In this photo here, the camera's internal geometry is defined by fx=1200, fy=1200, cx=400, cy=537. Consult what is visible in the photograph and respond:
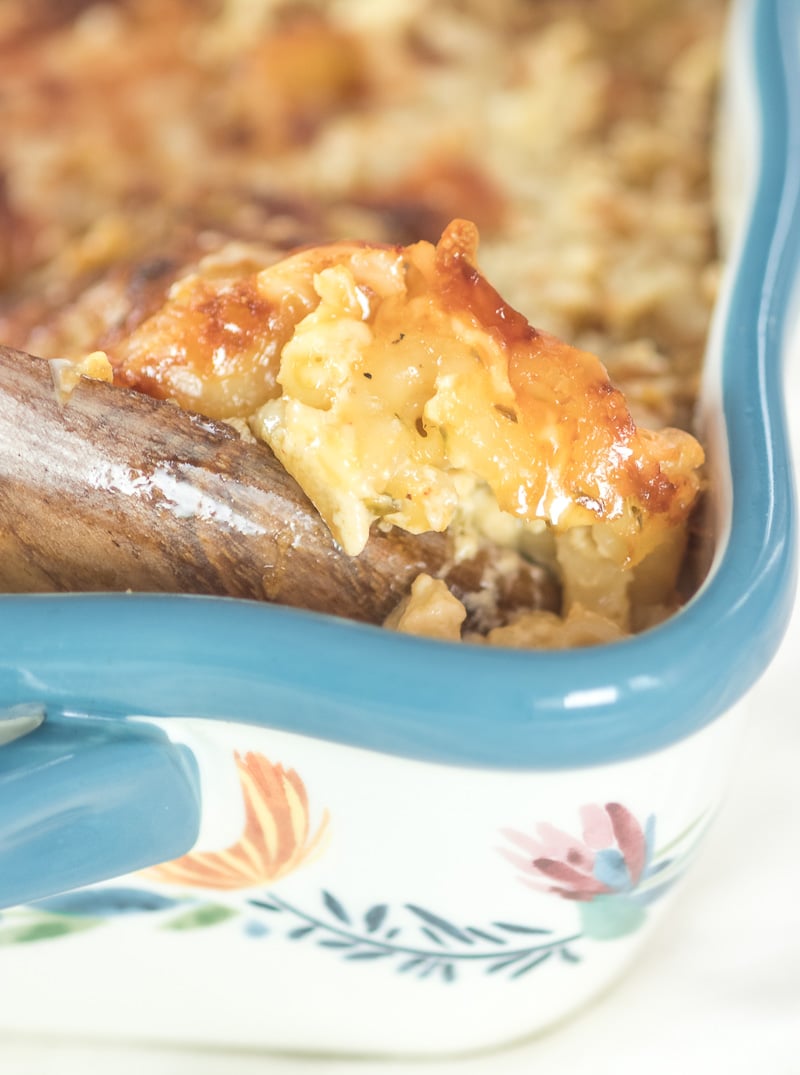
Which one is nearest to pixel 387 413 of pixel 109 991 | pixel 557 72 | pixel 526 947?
pixel 526 947

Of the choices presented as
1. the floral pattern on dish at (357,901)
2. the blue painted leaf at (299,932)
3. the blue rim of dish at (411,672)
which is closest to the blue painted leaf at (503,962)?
the floral pattern on dish at (357,901)

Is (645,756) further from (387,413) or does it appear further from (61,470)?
(61,470)

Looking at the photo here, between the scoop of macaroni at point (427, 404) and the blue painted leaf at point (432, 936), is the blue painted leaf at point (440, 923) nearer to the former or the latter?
the blue painted leaf at point (432, 936)

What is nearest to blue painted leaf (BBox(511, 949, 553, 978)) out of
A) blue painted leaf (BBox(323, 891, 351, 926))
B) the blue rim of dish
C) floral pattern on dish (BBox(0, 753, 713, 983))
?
floral pattern on dish (BBox(0, 753, 713, 983))

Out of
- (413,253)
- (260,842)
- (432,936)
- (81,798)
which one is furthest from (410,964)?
(413,253)

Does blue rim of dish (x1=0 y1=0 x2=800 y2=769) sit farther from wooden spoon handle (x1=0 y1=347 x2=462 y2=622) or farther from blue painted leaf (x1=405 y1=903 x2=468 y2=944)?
blue painted leaf (x1=405 y1=903 x2=468 y2=944)

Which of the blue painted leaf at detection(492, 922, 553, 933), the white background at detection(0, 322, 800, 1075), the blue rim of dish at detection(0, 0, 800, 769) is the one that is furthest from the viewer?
the white background at detection(0, 322, 800, 1075)

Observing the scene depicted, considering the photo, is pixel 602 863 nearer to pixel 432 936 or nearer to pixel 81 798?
pixel 432 936
